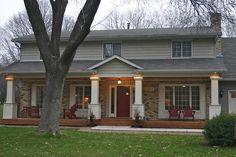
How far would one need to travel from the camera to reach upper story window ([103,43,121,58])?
2422cm

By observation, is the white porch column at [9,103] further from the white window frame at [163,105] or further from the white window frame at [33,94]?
the white window frame at [163,105]

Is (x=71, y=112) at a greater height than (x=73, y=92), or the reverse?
(x=73, y=92)

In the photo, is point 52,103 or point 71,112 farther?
point 71,112

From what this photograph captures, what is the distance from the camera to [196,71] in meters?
20.8

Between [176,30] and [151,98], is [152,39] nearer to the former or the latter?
[176,30]

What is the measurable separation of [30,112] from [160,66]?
8524 mm

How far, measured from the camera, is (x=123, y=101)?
24000 mm

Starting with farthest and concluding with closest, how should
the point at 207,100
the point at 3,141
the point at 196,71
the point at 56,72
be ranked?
the point at 207,100 < the point at 196,71 < the point at 56,72 < the point at 3,141

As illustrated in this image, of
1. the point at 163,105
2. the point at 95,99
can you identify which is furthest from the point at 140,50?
the point at 95,99

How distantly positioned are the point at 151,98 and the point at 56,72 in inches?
377

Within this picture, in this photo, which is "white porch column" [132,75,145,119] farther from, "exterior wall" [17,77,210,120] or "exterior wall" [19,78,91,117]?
"exterior wall" [19,78,91,117]

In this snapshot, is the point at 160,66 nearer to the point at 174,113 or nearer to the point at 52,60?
the point at 174,113

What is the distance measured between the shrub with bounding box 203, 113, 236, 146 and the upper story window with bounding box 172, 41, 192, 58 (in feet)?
36.3

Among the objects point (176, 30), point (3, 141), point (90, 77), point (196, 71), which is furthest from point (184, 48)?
point (3, 141)
